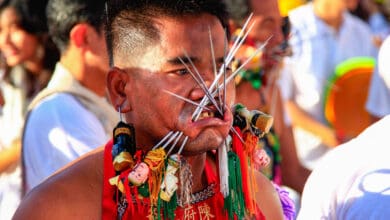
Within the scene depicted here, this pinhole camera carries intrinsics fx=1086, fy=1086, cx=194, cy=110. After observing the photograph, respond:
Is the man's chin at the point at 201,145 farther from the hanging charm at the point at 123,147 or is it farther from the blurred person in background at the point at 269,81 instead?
the blurred person in background at the point at 269,81

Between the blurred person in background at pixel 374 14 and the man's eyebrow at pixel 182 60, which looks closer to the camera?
the man's eyebrow at pixel 182 60

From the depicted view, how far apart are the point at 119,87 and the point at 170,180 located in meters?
0.39

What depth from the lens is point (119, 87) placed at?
11.5 feet

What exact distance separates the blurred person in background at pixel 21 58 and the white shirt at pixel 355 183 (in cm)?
263

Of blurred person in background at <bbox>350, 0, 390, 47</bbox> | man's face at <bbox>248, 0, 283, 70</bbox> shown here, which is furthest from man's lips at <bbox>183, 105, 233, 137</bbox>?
blurred person in background at <bbox>350, 0, 390, 47</bbox>

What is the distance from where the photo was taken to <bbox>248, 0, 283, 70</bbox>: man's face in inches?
223

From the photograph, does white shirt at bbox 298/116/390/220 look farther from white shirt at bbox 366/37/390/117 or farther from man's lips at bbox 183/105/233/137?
white shirt at bbox 366/37/390/117

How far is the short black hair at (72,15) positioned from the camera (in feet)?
17.1

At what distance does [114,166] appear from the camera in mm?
3330

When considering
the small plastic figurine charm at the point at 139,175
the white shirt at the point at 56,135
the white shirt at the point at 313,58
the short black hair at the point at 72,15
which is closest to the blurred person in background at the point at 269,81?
the short black hair at the point at 72,15

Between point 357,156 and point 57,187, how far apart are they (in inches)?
49.5

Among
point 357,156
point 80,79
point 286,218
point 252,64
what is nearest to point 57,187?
point 286,218

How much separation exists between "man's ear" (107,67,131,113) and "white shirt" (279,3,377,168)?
12.6 ft

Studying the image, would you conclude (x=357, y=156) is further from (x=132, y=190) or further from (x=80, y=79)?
(x=80, y=79)
